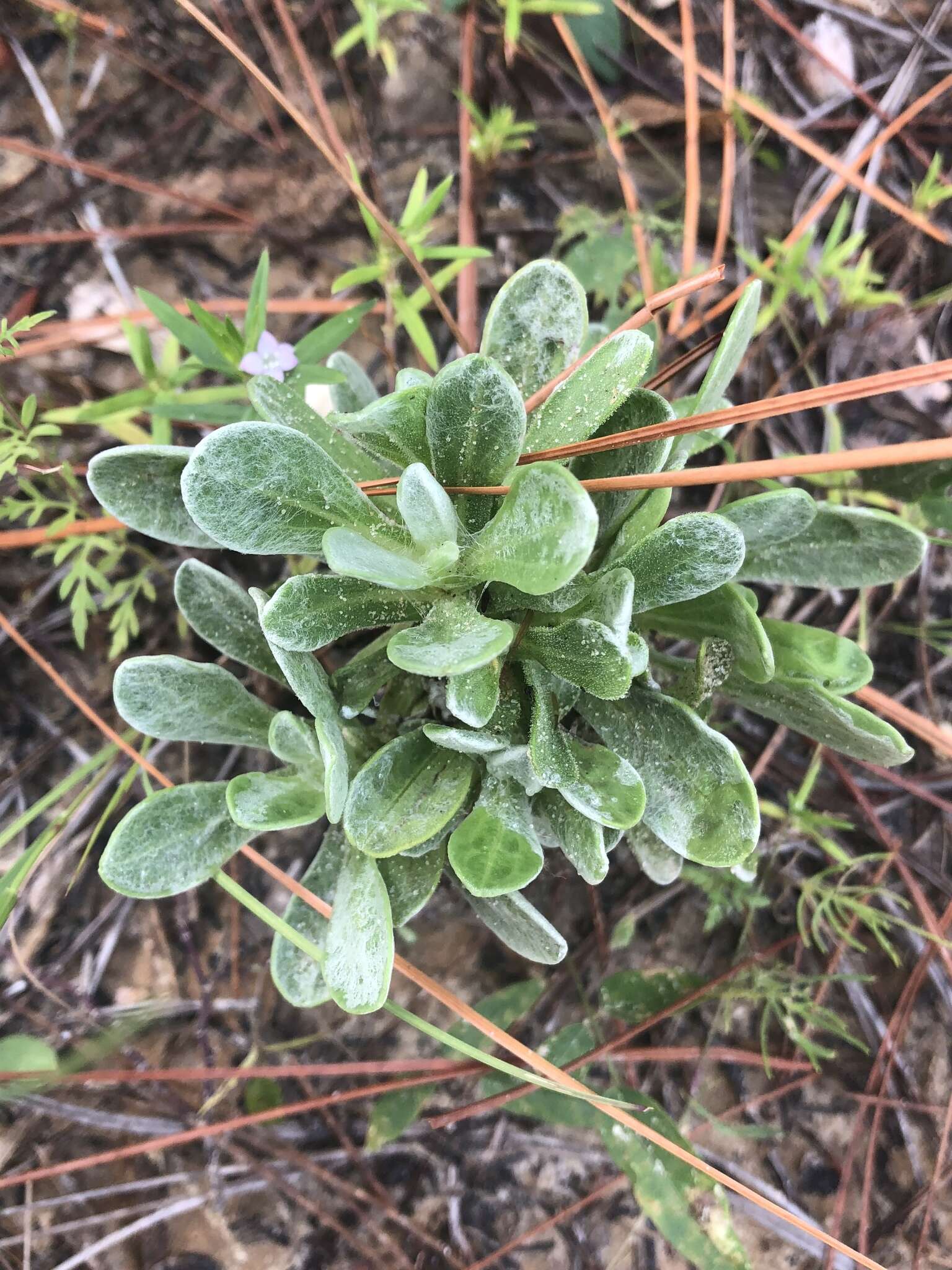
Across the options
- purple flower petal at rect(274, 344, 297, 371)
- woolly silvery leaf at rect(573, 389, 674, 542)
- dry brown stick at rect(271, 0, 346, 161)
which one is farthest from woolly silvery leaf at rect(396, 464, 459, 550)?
dry brown stick at rect(271, 0, 346, 161)

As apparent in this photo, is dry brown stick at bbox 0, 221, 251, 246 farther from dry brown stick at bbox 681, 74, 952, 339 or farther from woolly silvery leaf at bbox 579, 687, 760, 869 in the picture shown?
woolly silvery leaf at bbox 579, 687, 760, 869

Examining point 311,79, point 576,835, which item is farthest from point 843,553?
point 311,79

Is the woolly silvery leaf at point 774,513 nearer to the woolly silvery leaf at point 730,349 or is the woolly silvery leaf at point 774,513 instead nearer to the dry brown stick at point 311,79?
the woolly silvery leaf at point 730,349

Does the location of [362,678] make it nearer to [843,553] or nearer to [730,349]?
[730,349]

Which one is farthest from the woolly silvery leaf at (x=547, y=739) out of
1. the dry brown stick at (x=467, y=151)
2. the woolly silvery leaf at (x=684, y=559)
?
the dry brown stick at (x=467, y=151)

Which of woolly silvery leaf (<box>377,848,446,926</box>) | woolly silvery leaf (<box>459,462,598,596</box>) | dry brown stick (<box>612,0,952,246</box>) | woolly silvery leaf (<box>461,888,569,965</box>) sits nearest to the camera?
woolly silvery leaf (<box>459,462,598,596</box>)

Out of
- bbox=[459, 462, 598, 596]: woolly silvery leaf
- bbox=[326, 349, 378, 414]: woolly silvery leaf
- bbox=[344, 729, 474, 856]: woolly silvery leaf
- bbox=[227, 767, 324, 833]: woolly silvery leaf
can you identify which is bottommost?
bbox=[344, 729, 474, 856]: woolly silvery leaf
